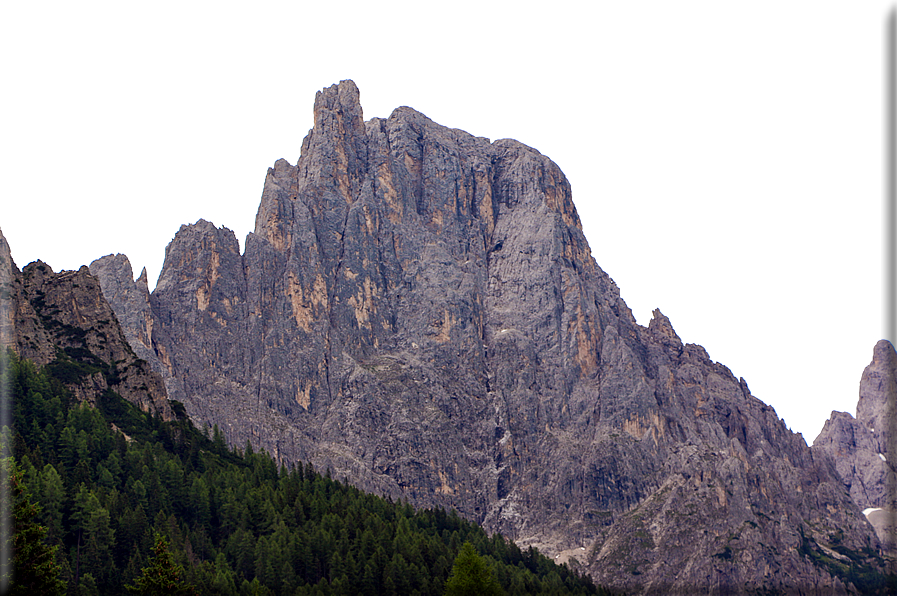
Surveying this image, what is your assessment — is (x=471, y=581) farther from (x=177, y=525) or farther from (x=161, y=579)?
(x=177, y=525)

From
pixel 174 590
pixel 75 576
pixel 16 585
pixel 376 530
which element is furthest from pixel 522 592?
pixel 16 585

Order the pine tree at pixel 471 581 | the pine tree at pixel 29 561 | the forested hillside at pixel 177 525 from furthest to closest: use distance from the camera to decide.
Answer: the forested hillside at pixel 177 525
the pine tree at pixel 471 581
the pine tree at pixel 29 561

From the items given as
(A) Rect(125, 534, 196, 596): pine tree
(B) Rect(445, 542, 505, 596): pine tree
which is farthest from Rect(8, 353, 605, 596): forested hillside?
(A) Rect(125, 534, 196, 596): pine tree

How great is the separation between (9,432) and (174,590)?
88.4 m

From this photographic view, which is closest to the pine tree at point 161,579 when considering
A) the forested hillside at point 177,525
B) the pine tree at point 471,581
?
the pine tree at point 471,581

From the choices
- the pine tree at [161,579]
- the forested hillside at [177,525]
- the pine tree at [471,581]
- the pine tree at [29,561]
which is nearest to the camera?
the pine tree at [29,561]

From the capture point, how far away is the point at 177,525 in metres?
169

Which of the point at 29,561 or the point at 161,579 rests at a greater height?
the point at 29,561

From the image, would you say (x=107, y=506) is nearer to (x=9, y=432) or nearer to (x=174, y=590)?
(x=9, y=432)

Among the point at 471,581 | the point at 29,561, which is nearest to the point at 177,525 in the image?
the point at 471,581

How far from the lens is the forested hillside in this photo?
151 m

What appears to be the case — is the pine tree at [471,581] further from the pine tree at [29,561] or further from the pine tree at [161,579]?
the pine tree at [29,561]

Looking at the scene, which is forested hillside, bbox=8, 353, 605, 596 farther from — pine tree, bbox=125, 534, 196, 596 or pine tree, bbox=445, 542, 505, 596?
pine tree, bbox=125, 534, 196, 596

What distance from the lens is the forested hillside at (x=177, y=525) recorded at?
151 meters
